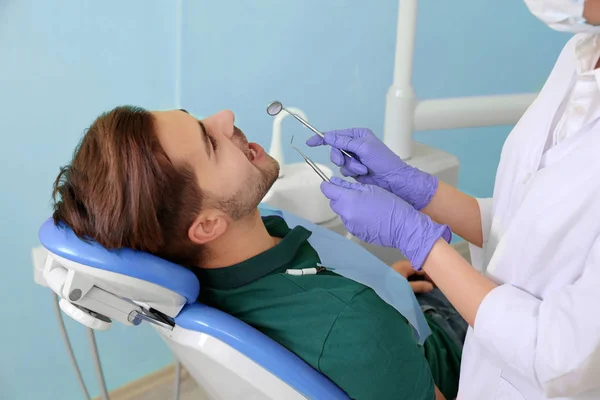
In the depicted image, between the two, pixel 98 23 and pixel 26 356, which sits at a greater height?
pixel 98 23

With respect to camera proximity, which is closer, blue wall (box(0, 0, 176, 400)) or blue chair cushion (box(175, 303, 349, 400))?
blue chair cushion (box(175, 303, 349, 400))

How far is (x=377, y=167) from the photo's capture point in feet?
4.23

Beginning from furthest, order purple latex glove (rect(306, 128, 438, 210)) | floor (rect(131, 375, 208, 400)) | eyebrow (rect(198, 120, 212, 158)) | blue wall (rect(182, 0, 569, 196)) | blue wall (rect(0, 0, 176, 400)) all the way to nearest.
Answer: floor (rect(131, 375, 208, 400))
blue wall (rect(182, 0, 569, 196))
blue wall (rect(0, 0, 176, 400))
purple latex glove (rect(306, 128, 438, 210))
eyebrow (rect(198, 120, 212, 158))

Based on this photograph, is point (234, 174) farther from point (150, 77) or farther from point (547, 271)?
point (150, 77)

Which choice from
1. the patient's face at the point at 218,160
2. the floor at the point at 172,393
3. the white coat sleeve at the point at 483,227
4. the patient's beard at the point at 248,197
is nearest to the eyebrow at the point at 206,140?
the patient's face at the point at 218,160

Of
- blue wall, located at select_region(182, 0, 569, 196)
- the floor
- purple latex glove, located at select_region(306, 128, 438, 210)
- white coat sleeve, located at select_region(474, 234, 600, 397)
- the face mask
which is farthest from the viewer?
the floor

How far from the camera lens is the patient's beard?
112 cm

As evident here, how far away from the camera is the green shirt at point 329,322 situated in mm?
998

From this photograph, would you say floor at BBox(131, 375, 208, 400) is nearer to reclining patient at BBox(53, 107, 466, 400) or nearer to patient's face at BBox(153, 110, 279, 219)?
reclining patient at BBox(53, 107, 466, 400)

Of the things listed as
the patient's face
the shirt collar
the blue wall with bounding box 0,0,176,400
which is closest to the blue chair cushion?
the shirt collar

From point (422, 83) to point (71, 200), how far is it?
1889 mm

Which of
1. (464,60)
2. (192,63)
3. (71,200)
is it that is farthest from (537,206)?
(464,60)

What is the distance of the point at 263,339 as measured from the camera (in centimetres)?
96

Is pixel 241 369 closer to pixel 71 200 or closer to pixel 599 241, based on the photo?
pixel 71 200
